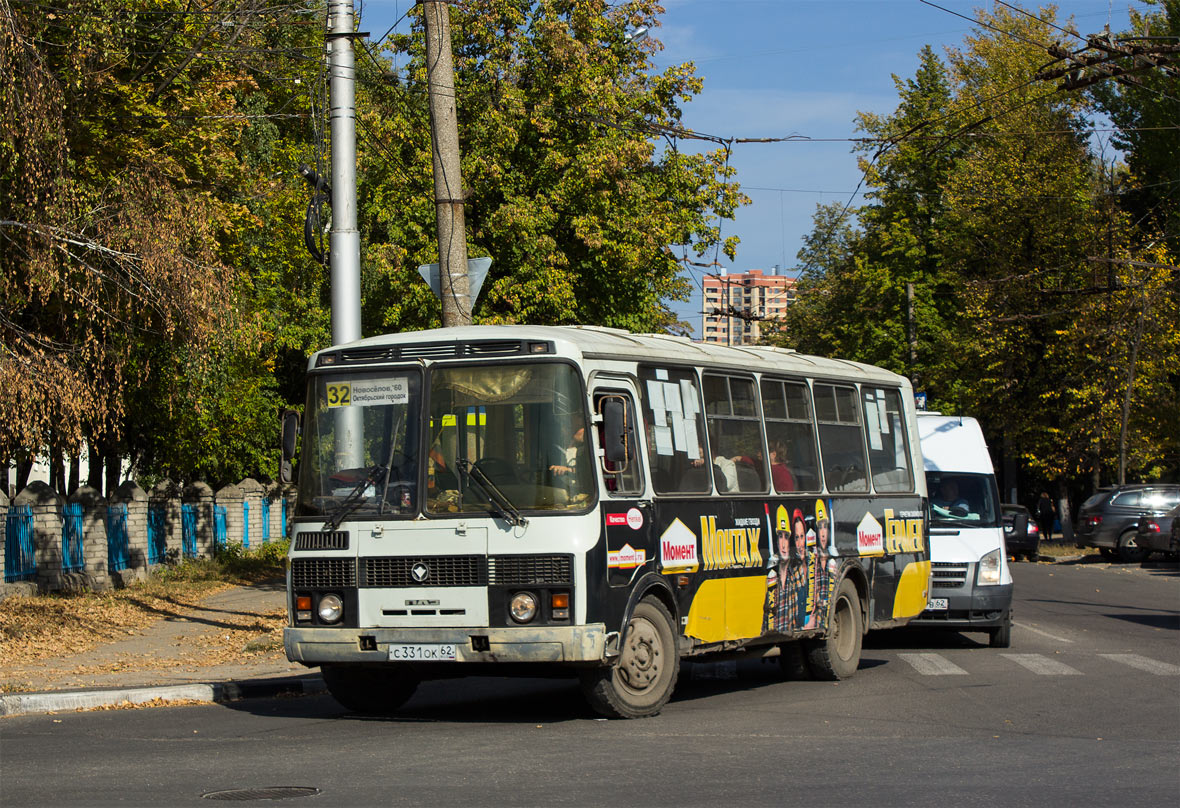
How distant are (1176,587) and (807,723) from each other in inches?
806

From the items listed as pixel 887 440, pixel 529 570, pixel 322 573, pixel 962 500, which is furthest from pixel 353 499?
pixel 962 500

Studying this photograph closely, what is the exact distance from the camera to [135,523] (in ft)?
84.3

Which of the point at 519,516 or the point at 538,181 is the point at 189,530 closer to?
the point at 538,181

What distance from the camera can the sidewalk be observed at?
12078 mm

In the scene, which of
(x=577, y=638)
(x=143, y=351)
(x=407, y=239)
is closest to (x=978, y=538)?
(x=577, y=638)

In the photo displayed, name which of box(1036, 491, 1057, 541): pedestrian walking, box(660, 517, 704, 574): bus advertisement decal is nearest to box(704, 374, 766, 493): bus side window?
box(660, 517, 704, 574): bus advertisement decal

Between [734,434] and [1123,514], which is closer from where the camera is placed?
[734,434]

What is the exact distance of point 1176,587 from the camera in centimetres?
2845

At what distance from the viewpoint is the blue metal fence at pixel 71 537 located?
22.0 meters

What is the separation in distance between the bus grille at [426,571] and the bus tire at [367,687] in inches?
42.4

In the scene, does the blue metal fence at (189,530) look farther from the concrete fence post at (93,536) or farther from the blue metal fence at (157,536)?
the concrete fence post at (93,536)

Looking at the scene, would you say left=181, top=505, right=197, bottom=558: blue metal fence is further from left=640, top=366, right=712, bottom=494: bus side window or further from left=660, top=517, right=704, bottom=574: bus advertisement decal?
left=660, top=517, right=704, bottom=574: bus advertisement decal

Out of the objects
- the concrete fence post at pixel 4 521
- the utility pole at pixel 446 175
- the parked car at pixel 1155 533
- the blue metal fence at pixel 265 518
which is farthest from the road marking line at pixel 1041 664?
the blue metal fence at pixel 265 518

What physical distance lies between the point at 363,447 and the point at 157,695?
3.30 meters
